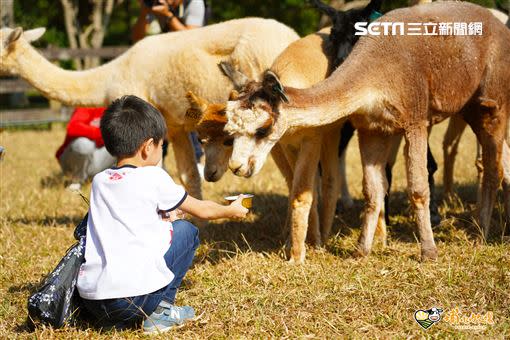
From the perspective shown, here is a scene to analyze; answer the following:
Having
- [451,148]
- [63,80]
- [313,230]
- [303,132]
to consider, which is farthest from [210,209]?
[451,148]

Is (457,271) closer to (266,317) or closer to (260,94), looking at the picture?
(266,317)

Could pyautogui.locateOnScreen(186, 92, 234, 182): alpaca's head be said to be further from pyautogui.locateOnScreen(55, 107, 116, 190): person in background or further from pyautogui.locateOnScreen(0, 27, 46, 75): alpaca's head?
pyautogui.locateOnScreen(55, 107, 116, 190): person in background

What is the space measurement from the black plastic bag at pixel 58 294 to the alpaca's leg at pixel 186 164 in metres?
2.57

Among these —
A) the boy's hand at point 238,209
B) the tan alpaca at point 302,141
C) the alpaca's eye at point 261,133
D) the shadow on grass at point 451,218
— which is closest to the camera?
the boy's hand at point 238,209

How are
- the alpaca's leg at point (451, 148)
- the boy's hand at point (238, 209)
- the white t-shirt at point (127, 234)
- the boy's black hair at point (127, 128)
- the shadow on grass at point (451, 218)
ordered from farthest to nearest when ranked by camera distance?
the alpaca's leg at point (451, 148) → the shadow on grass at point (451, 218) → the boy's hand at point (238, 209) → the boy's black hair at point (127, 128) → the white t-shirt at point (127, 234)

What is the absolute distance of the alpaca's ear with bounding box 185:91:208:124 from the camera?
4820mm

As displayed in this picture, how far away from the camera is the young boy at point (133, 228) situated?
3418 mm

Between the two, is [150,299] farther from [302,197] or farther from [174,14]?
[174,14]

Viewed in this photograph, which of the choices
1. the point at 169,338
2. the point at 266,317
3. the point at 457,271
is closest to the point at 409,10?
the point at 457,271

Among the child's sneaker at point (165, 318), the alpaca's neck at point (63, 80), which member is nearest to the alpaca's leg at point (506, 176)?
the child's sneaker at point (165, 318)

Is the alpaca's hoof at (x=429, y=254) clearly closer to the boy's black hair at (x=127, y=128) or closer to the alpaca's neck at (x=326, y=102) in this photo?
the alpaca's neck at (x=326, y=102)

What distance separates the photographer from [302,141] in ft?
15.8

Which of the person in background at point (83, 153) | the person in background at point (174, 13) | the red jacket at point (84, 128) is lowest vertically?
the person in background at point (83, 153)

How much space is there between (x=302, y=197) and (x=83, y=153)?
4.60 metres
